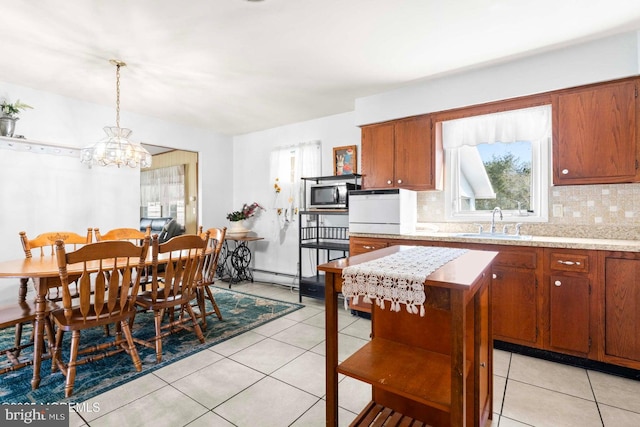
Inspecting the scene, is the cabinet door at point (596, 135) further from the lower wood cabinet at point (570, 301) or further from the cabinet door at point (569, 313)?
the cabinet door at point (569, 313)

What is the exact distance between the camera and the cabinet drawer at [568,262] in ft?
7.47

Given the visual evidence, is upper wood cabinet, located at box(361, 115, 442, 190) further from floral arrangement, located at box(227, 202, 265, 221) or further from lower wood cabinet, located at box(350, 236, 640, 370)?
floral arrangement, located at box(227, 202, 265, 221)

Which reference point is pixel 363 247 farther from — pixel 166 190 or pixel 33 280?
pixel 166 190

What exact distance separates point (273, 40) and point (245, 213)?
124 inches

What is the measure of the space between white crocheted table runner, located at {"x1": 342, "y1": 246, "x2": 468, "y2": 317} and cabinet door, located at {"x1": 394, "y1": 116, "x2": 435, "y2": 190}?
1.95 m

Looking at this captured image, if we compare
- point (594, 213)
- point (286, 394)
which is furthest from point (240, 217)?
point (594, 213)

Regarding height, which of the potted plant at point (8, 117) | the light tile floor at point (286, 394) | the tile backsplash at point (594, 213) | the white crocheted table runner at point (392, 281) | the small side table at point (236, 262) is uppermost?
the potted plant at point (8, 117)

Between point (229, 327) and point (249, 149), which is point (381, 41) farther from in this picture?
point (249, 149)

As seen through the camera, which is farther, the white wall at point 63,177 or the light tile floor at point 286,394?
the white wall at point 63,177

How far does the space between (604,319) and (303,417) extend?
223 centimetres

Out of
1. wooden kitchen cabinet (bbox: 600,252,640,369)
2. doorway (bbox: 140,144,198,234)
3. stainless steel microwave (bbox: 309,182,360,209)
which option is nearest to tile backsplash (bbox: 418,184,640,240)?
wooden kitchen cabinet (bbox: 600,252,640,369)

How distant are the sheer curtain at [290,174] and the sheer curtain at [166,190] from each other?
2758 mm

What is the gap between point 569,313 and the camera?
7.66ft

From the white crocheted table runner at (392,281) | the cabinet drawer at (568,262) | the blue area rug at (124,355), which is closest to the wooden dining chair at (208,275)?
the blue area rug at (124,355)
